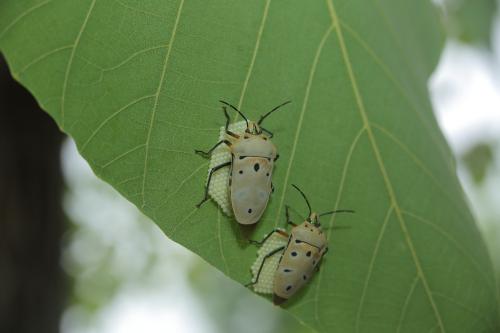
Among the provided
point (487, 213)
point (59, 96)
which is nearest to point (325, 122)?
point (59, 96)

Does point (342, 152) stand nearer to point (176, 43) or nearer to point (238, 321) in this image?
point (176, 43)

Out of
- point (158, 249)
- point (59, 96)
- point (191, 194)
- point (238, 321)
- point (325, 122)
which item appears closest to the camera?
point (59, 96)

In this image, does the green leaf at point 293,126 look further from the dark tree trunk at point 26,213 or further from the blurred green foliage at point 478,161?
the blurred green foliage at point 478,161

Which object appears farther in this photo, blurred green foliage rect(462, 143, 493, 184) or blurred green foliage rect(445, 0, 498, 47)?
blurred green foliage rect(462, 143, 493, 184)

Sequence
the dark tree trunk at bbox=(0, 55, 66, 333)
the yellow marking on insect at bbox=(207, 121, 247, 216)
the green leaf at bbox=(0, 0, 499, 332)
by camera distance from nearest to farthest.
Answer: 1. the green leaf at bbox=(0, 0, 499, 332)
2. the yellow marking on insect at bbox=(207, 121, 247, 216)
3. the dark tree trunk at bbox=(0, 55, 66, 333)

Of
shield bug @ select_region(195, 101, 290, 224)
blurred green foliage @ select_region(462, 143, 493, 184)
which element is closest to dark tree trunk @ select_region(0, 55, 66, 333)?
shield bug @ select_region(195, 101, 290, 224)

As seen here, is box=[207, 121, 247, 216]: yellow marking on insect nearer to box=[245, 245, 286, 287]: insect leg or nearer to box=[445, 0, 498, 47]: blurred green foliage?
box=[245, 245, 286, 287]: insect leg

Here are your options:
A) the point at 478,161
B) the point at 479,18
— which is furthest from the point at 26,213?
the point at 478,161
